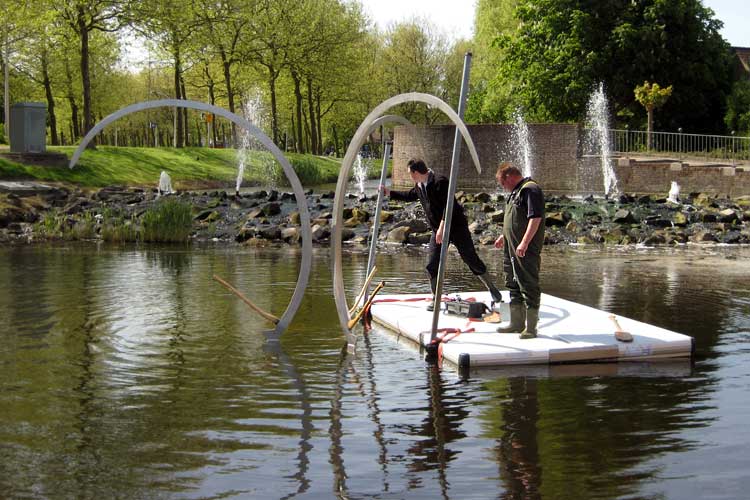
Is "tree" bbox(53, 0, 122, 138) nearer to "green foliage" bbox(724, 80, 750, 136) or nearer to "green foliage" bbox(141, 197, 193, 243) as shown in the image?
"green foliage" bbox(141, 197, 193, 243)

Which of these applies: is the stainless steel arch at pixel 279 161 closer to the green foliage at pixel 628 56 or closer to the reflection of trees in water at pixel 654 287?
the reflection of trees in water at pixel 654 287

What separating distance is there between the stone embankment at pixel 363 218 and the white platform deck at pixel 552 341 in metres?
13.7

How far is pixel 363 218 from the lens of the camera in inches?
1105

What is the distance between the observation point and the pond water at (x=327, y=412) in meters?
6.25

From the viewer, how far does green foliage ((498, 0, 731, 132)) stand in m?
48.6

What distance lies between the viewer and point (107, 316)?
12.5 meters

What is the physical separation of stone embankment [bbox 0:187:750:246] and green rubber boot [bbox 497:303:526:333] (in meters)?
14.5

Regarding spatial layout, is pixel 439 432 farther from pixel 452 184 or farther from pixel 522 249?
pixel 522 249

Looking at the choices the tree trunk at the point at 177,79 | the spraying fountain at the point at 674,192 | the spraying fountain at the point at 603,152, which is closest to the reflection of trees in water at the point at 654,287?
the spraying fountain at the point at 674,192

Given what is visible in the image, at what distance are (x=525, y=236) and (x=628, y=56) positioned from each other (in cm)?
4212

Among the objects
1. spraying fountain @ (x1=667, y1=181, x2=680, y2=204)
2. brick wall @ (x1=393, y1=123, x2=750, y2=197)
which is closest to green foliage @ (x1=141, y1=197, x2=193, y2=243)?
spraying fountain @ (x1=667, y1=181, x2=680, y2=204)

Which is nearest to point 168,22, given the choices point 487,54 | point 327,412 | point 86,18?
point 86,18

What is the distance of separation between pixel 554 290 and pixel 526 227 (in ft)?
19.1

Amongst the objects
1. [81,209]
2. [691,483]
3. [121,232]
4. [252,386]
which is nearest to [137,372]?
[252,386]
